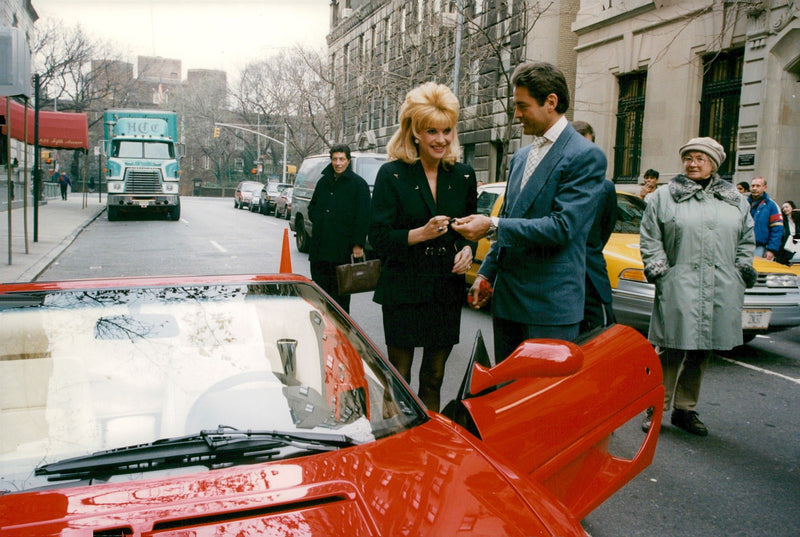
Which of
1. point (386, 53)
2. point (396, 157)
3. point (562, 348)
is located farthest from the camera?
point (386, 53)

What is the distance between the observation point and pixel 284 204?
31141mm

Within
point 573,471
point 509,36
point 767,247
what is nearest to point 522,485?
point 573,471

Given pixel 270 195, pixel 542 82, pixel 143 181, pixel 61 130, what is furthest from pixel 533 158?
pixel 270 195

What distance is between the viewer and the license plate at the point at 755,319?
21.6ft

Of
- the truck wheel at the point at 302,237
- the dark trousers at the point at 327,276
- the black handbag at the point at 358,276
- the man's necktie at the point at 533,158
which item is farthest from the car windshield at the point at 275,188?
the man's necktie at the point at 533,158

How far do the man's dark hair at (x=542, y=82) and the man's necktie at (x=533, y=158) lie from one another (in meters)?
0.16

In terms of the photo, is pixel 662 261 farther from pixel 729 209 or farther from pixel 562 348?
pixel 562 348

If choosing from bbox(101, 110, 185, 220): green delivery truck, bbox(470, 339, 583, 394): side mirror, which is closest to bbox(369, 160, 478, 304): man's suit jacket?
bbox(470, 339, 583, 394): side mirror

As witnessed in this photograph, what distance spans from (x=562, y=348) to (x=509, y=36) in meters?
25.4

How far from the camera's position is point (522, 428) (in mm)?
2170

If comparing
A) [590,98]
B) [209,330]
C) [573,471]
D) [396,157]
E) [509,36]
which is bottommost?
[573,471]

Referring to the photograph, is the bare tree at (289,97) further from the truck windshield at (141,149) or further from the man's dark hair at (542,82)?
the man's dark hair at (542,82)

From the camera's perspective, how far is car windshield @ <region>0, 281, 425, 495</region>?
2023 millimetres

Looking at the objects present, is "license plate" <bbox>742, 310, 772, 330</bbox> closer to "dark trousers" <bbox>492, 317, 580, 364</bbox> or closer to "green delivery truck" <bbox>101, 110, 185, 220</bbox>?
"dark trousers" <bbox>492, 317, 580, 364</bbox>
